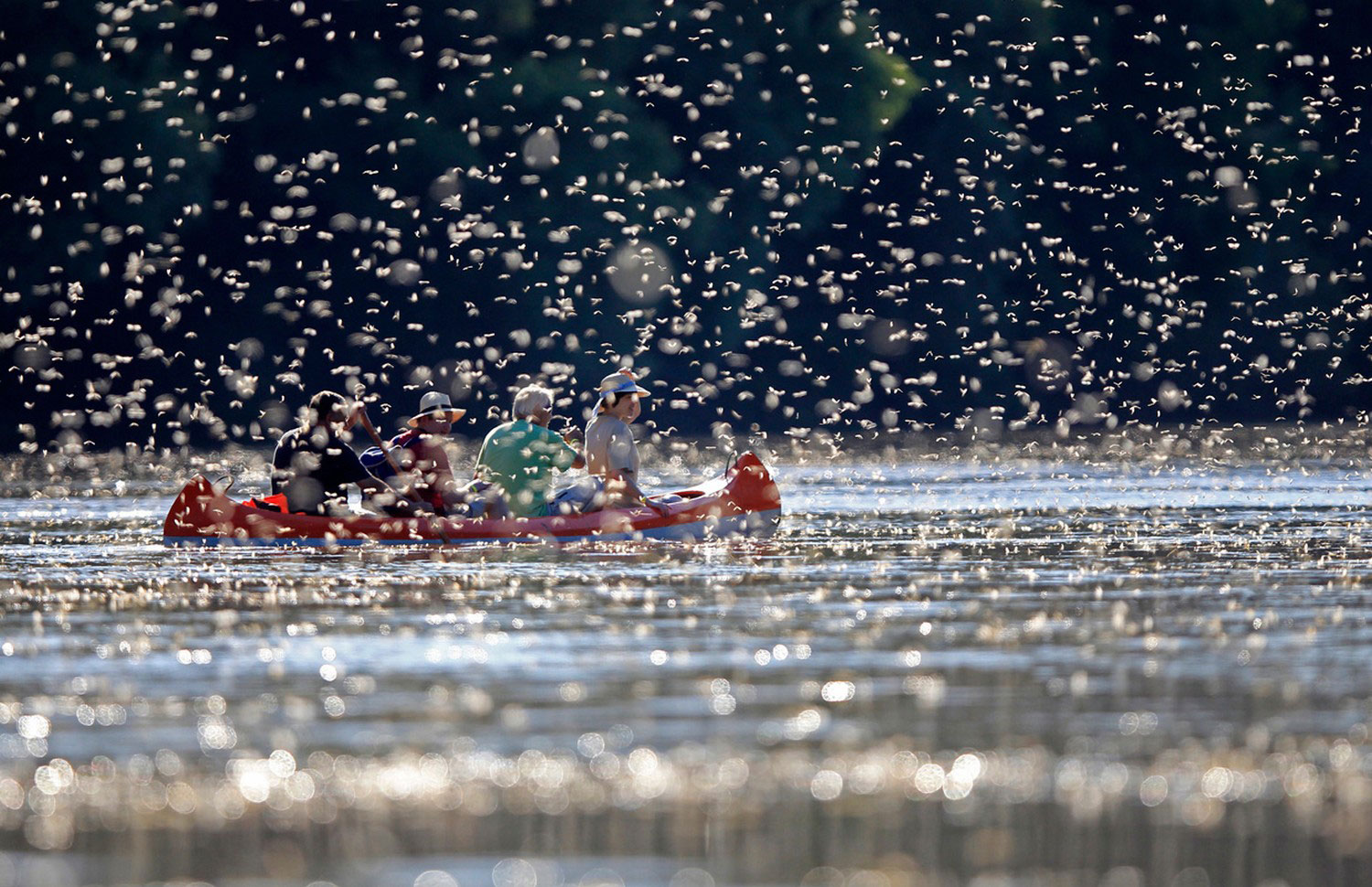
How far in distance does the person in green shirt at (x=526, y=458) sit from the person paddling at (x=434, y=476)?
5.0 inches

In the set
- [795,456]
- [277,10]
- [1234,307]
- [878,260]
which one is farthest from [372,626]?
[1234,307]

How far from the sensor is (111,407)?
5600 centimetres

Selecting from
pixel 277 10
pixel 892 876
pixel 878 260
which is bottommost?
pixel 892 876

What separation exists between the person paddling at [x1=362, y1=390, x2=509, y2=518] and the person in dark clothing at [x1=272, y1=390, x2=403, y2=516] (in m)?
0.27

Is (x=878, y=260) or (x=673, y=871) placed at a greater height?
(x=878, y=260)

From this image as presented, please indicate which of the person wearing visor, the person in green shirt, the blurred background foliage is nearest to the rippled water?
the person in green shirt

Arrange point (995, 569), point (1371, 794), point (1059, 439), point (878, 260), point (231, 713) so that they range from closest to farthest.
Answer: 1. point (1371, 794)
2. point (231, 713)
3. point (995, 569)
4. point (1059, 439)
5. point (878, 260)

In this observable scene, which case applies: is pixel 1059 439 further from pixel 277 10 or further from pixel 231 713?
pixel 231 713

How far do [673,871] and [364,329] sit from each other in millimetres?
49177

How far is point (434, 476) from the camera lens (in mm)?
22688

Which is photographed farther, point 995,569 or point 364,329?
point 364,329

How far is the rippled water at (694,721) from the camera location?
27.6ft

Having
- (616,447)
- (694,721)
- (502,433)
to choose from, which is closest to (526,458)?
(502,433)

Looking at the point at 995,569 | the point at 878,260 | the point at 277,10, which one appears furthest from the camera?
the point at 878,260
